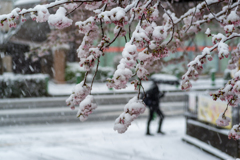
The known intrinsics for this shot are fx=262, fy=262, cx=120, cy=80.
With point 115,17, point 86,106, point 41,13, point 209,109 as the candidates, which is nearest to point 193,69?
point 115,17

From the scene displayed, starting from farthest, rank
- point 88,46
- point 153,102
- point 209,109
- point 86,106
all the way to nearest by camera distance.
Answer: point 153,102 → point 209,109 → point 88,46 → point 86,106

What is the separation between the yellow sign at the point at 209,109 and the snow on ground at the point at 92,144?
31.1 inches

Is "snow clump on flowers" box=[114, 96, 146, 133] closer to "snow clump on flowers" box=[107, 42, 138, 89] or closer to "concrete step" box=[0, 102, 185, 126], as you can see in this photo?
"snow clump on flowers" box=[107, 42, 138, 89]

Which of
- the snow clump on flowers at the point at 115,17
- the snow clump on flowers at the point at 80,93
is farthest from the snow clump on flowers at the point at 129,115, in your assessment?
the snow clump on flowers at the point at 115,17

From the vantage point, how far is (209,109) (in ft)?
19.0

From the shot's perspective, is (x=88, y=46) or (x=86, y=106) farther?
(x=88, y=46)

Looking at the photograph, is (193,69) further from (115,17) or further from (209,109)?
(209,109)

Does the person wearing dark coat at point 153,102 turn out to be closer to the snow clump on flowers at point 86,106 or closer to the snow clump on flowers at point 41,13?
the snow clump on flowers at point 86,106

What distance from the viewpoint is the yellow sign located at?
5.39m

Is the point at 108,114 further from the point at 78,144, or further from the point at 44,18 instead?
the point at 44,18

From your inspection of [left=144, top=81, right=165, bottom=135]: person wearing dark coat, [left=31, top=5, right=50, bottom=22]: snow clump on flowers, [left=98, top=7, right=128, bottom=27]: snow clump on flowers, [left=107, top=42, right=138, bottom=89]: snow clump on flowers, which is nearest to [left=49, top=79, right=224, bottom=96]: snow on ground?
[left=144, top=81, right=165, bottom=135]: person wearing dark coat

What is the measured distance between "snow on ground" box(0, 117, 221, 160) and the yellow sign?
2.59ft

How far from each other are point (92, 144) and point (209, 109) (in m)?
2.98

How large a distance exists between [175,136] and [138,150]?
163 centimetres
